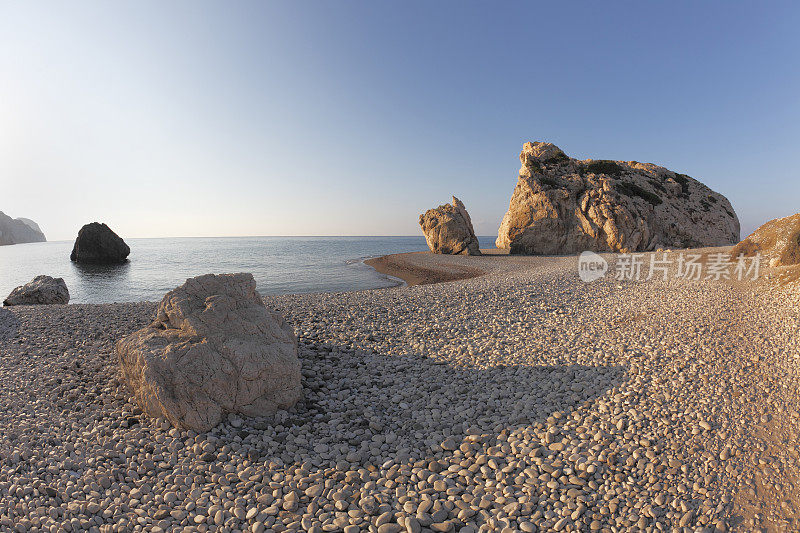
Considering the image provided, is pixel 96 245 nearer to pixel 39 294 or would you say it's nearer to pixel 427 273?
pixel 39 294

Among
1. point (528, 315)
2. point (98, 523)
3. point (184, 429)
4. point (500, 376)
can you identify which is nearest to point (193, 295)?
point (184, 429)

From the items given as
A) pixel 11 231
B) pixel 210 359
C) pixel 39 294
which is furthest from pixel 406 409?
pixel 11 231

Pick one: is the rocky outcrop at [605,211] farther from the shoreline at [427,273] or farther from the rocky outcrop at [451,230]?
the shoreline at [427,273]

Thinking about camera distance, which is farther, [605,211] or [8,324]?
[605,211]

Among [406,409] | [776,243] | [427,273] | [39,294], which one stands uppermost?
[776,243]

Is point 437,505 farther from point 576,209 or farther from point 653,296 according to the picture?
point 576,209

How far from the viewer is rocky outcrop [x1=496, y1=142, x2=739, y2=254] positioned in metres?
39.0

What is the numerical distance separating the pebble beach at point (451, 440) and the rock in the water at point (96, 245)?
57.7 metres

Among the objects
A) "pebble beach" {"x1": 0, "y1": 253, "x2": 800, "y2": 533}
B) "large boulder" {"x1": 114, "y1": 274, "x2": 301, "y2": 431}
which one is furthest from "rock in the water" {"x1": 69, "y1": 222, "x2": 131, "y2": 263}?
"large boulder" {"x1": 114, "y1": 274, "x2": 301, "y2": 431}

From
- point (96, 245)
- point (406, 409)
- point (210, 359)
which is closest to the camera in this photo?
point (210, 359)

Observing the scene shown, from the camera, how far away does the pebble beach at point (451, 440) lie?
4.39 m

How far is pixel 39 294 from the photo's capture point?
19.0 metres

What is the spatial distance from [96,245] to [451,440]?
233 feet

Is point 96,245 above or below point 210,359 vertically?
above
